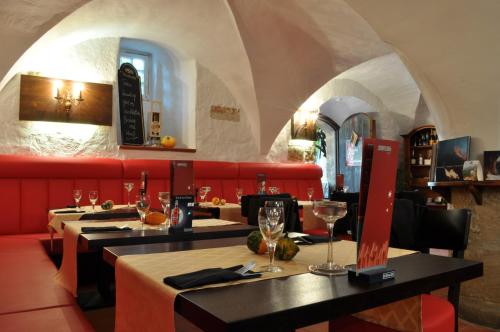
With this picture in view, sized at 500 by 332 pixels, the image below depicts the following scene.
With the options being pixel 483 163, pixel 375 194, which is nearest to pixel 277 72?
pixel 483 163

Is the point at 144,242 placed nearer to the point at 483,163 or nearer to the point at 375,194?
the point at 375,194

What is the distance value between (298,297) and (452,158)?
3.16 metres

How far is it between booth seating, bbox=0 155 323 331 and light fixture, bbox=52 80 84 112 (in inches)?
32.7

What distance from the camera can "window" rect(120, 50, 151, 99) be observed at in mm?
6527

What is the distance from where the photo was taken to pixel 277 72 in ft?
21.0

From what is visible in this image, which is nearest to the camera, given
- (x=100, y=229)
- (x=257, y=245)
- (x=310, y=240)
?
(x=257, y=245)

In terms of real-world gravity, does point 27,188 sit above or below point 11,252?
above

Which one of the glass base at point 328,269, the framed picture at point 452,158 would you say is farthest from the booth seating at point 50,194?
the framed picture at point 452,158

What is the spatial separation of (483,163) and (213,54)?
4.12m

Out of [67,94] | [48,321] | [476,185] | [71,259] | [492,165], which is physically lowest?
[48,321]

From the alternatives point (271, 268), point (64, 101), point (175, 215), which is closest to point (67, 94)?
point (64, 101)

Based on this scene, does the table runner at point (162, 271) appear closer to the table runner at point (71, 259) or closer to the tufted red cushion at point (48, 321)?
the tufted red cushion at point (48, 321)

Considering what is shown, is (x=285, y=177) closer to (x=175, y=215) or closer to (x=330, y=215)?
(x=175, y=215)

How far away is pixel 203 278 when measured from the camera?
1075mm
